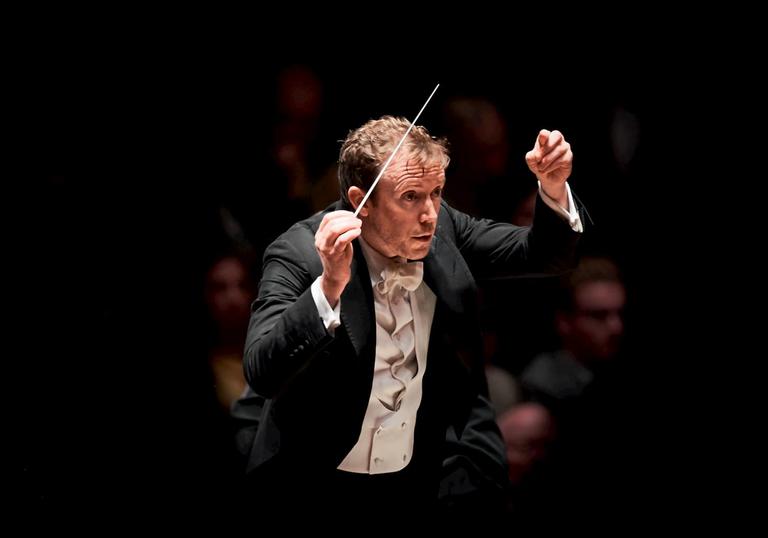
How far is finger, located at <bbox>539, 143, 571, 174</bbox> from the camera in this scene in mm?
1856

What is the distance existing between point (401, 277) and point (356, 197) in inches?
6.2

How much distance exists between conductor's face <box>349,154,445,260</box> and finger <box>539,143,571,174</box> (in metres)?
0.17

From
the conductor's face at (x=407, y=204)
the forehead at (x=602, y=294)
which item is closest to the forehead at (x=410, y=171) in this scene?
the conductor's face at (x=407, y=204)

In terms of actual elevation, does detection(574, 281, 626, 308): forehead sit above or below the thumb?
below

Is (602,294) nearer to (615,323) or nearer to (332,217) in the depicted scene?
(615,323)

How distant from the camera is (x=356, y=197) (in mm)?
1893

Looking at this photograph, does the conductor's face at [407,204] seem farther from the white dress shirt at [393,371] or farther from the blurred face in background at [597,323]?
the blurred face in background at [597,323]

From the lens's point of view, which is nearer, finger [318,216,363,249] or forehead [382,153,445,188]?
finger [318,216,363,249]

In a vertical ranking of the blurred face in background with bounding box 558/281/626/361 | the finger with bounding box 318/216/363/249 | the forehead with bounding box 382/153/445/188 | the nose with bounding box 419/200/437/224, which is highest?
the forehead with bounding box 382/153/445/188

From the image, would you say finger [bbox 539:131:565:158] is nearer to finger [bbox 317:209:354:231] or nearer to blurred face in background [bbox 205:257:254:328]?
finger [bbox 317:209:354:231]

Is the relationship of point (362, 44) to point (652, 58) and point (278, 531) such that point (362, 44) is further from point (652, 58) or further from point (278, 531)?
point (278, 531)

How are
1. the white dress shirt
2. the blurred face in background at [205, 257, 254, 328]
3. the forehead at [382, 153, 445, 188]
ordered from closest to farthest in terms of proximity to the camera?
the forehead at [382, 153, 445, 188], the white dress shirt, the blurred face in background at [205, 257, 254, 328]

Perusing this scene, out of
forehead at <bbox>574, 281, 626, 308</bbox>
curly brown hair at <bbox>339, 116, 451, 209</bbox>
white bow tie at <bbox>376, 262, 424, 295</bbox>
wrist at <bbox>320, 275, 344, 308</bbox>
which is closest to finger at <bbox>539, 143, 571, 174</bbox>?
curly brown hair at <bbox>339, 116, 451, 209</bbox>

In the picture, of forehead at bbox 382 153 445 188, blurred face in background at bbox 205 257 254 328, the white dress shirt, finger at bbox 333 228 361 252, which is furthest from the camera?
blurred face in background at bbox 205 257 254 328
